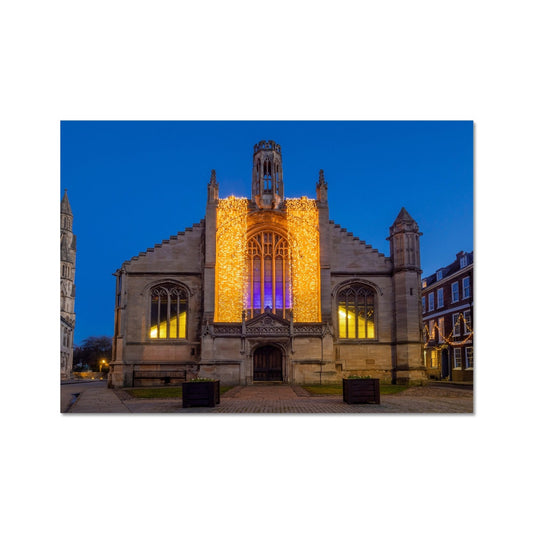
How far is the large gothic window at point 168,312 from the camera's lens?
105 feet

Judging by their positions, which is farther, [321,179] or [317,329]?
[321,179]

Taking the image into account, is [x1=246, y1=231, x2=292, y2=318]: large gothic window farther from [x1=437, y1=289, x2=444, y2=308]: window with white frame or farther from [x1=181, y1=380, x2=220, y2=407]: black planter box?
[x1=181, y1=380, x2=220, y2=407]: black planter box

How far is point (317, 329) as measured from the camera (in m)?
29.2

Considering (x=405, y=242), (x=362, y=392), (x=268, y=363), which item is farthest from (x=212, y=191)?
(x=362, y=392)


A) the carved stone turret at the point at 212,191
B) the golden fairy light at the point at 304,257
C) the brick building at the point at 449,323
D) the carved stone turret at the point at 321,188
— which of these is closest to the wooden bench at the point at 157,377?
the golden fairy light at the point at 304,257

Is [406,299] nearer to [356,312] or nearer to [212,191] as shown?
[356,312]

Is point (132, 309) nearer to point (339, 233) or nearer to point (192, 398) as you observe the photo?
point (339, 233)

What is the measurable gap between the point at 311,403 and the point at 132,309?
17233 millimetres

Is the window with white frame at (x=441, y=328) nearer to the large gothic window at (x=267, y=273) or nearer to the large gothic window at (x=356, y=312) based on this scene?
the large gothic window at (x=356, y=312)

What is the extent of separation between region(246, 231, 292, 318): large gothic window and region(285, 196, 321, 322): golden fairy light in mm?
969

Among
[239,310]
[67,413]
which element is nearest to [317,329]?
[239,310]

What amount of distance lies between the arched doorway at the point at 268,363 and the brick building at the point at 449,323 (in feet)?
33.3

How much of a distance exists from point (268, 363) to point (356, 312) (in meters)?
6.44

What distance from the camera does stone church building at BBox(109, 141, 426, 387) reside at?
2923 cm
